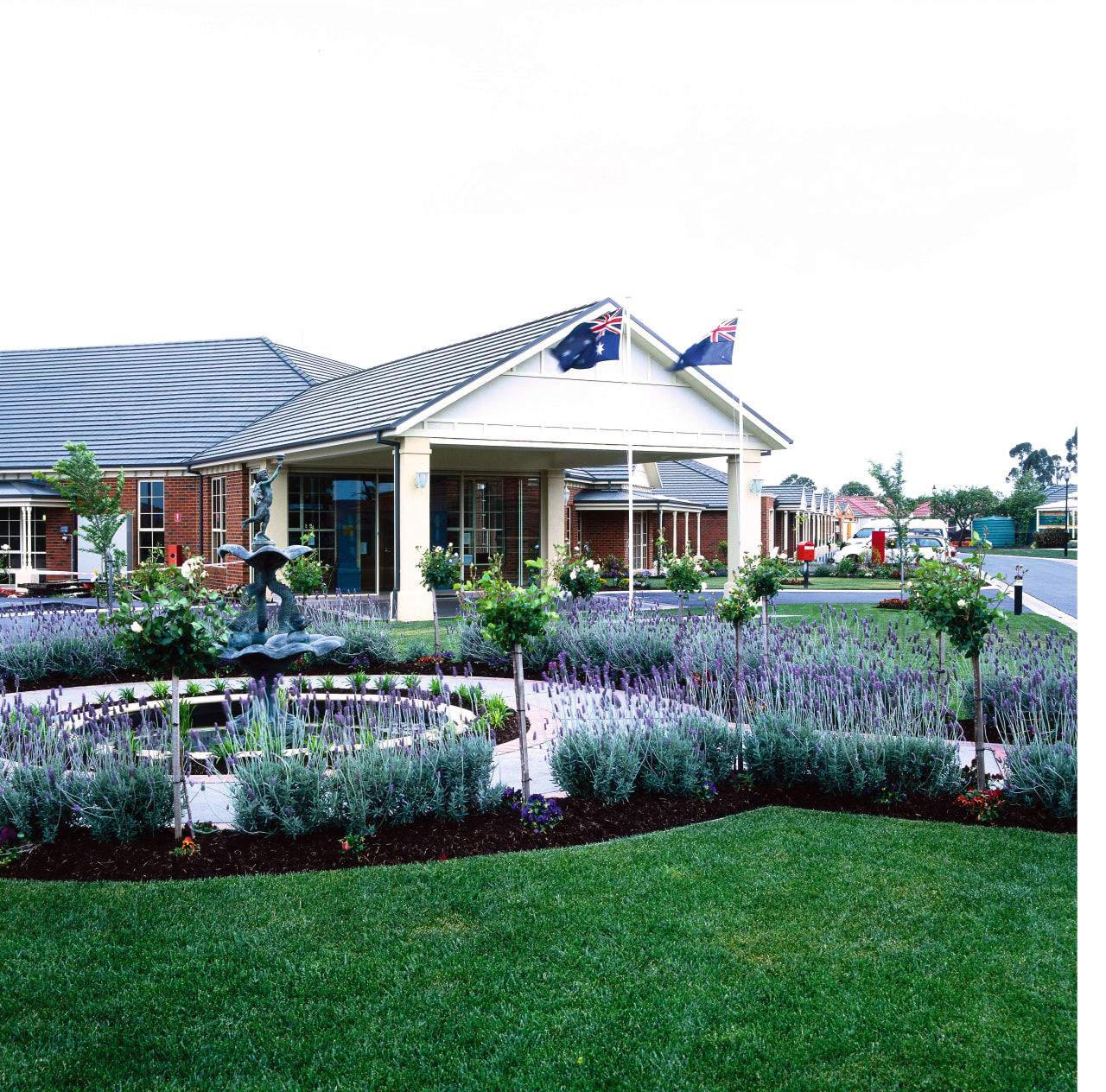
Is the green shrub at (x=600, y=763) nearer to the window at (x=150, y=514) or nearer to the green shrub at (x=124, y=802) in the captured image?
the green shrub at (x=124, y=802)

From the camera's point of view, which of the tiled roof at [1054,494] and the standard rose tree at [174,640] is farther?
the tiled roof at [1054,494]

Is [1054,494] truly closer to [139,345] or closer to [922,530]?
[922,530]

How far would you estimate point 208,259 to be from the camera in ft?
32.2

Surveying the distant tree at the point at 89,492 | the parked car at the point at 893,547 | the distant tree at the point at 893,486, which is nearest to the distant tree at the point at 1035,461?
the parked car at the point at 893,547

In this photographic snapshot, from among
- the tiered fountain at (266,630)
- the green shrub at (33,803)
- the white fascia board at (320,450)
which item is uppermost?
the white fascia board at (320,450)

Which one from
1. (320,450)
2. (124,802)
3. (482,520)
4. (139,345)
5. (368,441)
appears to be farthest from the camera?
(139,345)

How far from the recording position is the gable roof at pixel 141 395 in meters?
26.9

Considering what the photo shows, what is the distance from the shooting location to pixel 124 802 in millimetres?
5629

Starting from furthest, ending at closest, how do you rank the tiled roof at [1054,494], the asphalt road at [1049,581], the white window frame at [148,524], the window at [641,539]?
the tiled roof at [1054,494], the window at [641,539], the white window frame at [148,524], the asphalt road at [1049,581]

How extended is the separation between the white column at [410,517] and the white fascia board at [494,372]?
44 centimetres

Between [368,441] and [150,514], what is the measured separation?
10.6m

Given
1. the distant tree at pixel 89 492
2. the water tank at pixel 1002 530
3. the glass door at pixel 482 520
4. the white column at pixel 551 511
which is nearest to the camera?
the distant tree at pixel 89 492

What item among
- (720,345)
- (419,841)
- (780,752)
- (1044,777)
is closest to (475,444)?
(720,345)

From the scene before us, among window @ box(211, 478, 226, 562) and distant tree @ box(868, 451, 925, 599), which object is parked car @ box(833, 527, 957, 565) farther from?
window @ box(211, 478, 226, 562)
